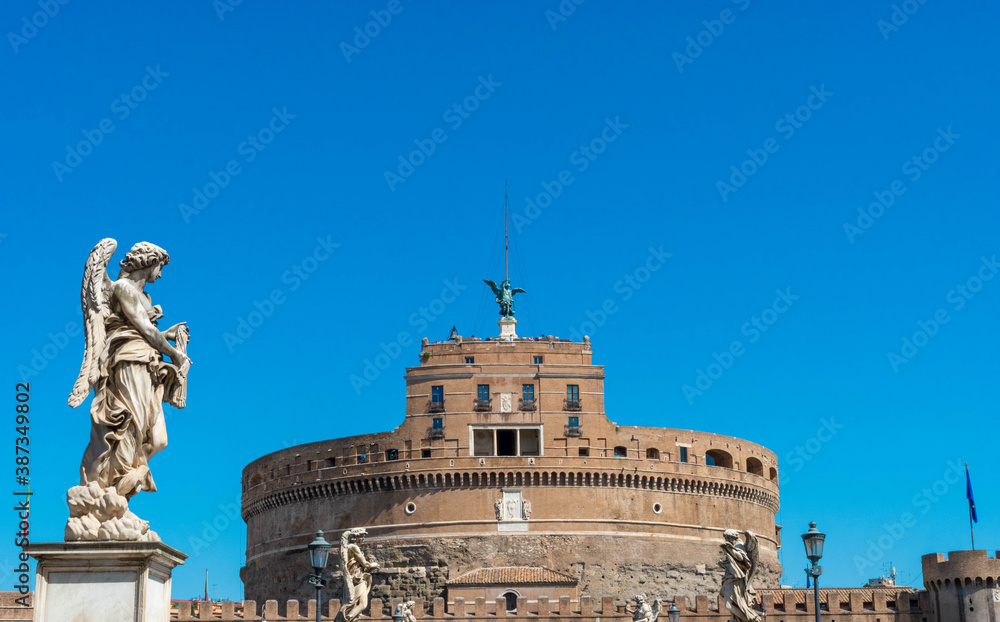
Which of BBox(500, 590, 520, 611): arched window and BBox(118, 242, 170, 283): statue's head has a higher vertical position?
BBox(500, 590, 520, 611): arched window

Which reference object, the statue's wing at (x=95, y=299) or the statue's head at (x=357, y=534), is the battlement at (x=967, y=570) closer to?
the statue's head at (x=357, y=534)

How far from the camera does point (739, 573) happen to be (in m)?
16.9

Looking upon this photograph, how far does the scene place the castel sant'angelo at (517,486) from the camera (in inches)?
2911

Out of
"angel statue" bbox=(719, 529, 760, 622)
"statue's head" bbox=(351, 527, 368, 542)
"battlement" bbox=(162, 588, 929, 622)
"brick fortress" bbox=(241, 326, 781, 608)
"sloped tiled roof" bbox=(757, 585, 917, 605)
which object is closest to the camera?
"angel statue" bbox=(719, 529, 760, 622)

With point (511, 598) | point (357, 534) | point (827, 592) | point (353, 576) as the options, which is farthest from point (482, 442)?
point (357, 534)

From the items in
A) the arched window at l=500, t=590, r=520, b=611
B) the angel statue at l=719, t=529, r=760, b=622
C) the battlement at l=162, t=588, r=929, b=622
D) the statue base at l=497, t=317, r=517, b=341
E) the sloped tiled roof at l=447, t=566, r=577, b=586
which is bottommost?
the angel statue at l=719, t=529, r=760, b=622

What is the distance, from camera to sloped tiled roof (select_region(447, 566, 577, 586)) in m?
70.7

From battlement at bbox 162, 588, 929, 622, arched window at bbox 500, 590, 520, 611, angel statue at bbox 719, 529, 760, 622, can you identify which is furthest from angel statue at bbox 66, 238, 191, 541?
arched window at bbox 500, 590, 520, 611

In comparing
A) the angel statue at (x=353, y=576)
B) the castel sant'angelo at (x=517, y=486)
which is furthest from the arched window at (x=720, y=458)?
the angel statue at (x=353, y=576)

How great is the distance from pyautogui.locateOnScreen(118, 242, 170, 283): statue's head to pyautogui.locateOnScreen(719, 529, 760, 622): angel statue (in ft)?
29.4

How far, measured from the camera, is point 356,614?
2027 cm

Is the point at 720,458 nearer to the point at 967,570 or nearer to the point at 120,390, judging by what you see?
the point at 967,570

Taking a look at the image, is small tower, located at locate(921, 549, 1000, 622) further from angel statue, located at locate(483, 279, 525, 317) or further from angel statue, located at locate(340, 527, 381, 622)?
angel statue, located at locate(340, 527, 381, 622)

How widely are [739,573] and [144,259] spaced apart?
969 centimetres
